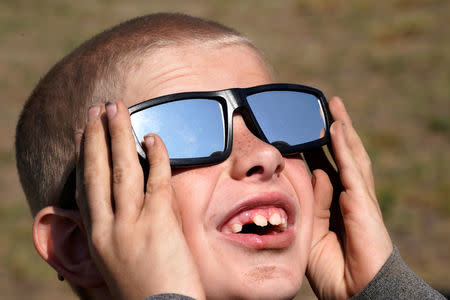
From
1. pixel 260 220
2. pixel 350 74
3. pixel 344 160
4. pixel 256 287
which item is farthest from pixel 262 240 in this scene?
pixel 350 74

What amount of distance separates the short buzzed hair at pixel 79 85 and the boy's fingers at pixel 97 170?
0.78 feet

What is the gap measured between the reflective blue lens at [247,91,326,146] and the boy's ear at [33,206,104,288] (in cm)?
91

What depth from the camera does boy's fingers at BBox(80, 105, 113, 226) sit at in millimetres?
2023

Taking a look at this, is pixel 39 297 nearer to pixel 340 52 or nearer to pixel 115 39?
pixel 115 39

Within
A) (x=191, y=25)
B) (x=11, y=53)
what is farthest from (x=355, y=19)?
(x=191, y=25)

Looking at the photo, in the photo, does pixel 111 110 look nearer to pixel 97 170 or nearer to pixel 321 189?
pixel 97 170

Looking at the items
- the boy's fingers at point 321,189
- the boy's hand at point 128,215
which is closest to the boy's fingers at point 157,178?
the boy's hand at point 128,215

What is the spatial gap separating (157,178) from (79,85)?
720 mm

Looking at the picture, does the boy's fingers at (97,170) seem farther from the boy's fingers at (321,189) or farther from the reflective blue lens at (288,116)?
the boy's fingers at (321,189)

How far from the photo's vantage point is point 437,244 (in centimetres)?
622

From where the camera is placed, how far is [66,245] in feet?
7.77

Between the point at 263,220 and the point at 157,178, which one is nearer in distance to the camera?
the point at 157,178

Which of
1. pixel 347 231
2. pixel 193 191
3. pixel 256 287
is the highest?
pixel 193 191

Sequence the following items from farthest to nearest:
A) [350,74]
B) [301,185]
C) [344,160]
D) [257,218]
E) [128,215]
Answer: [350,74], [344,160], [301,185], [257,218], [128,215]
